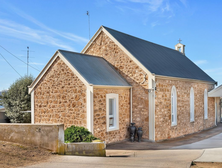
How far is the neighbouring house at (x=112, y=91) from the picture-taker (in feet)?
49.9

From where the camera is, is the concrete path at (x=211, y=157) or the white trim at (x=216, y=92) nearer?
the concrete path at (x=211, y=157)

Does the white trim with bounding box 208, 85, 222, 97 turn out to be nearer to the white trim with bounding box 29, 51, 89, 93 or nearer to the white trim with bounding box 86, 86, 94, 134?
the white trim with bounding box 86, 86, 94, 134

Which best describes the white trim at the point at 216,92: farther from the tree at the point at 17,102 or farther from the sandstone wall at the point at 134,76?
the tree at the point at 17,102

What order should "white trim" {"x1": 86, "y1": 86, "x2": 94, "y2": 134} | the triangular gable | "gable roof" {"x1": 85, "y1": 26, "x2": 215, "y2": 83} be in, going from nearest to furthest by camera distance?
"white trim" {"x1": 86, "y1": 86, "x2": 94, "y2": 134} → the triangular gable → "gable roof" {"x1": 85, "y1": 26, "x2": 215, "y2": 83}

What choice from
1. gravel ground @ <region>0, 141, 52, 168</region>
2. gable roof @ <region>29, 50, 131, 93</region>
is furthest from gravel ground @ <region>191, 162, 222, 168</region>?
gable roof @ <region>29, 50, 131, 93</region>

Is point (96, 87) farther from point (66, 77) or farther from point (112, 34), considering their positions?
point (112, 34)

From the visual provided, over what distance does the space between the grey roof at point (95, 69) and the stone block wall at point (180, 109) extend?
8.41 feet

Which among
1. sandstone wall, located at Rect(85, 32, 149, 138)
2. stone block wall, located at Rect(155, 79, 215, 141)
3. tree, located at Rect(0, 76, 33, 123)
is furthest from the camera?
tree, located at Rect(0, 76, 33, 123)

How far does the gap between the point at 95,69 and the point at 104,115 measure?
2.99m

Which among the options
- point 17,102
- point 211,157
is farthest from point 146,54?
point 17,102

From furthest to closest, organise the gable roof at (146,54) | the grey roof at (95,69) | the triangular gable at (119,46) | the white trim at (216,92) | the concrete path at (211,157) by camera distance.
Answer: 1. the white trim at (216,92)
2. the gable roof at (146,54)
3. the triangular gable at (119,46)
4. the grey roof at (95,69)
5. the concrete path at (211,157)

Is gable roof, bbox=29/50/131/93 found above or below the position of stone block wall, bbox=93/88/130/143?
above

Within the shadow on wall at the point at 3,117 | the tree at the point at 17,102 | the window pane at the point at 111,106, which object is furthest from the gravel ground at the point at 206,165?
the shadow on wall at the point at 3,117

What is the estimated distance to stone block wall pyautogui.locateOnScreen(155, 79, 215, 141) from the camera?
1769cm
